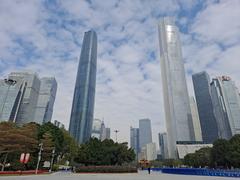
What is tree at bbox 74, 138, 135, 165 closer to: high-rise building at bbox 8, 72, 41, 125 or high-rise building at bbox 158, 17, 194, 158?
high-rise building at bbox 158, 17, 194, 158

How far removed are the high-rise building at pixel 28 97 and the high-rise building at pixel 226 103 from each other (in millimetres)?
147984

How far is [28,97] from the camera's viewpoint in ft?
583

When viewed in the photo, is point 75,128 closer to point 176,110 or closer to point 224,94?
point 176,110

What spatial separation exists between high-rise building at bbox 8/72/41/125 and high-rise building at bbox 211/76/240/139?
147984 mm

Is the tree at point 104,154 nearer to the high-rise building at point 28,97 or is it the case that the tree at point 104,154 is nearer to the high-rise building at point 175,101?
the high-rise building at point 175,101


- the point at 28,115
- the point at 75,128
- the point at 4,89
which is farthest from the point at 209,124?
the point at 4,89

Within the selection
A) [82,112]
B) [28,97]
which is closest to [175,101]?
[82,112]

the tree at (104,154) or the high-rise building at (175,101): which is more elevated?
the high-rise building at (175,101)

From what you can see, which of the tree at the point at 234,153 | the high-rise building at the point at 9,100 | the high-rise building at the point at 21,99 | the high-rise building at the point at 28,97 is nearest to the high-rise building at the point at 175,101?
the tree at the point at 234,153

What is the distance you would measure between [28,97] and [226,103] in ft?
506

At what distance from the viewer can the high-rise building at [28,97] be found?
6560 inches

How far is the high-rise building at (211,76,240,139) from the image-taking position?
16575 cm

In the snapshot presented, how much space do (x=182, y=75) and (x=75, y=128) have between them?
10149 cm

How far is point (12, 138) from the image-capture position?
128 ft
